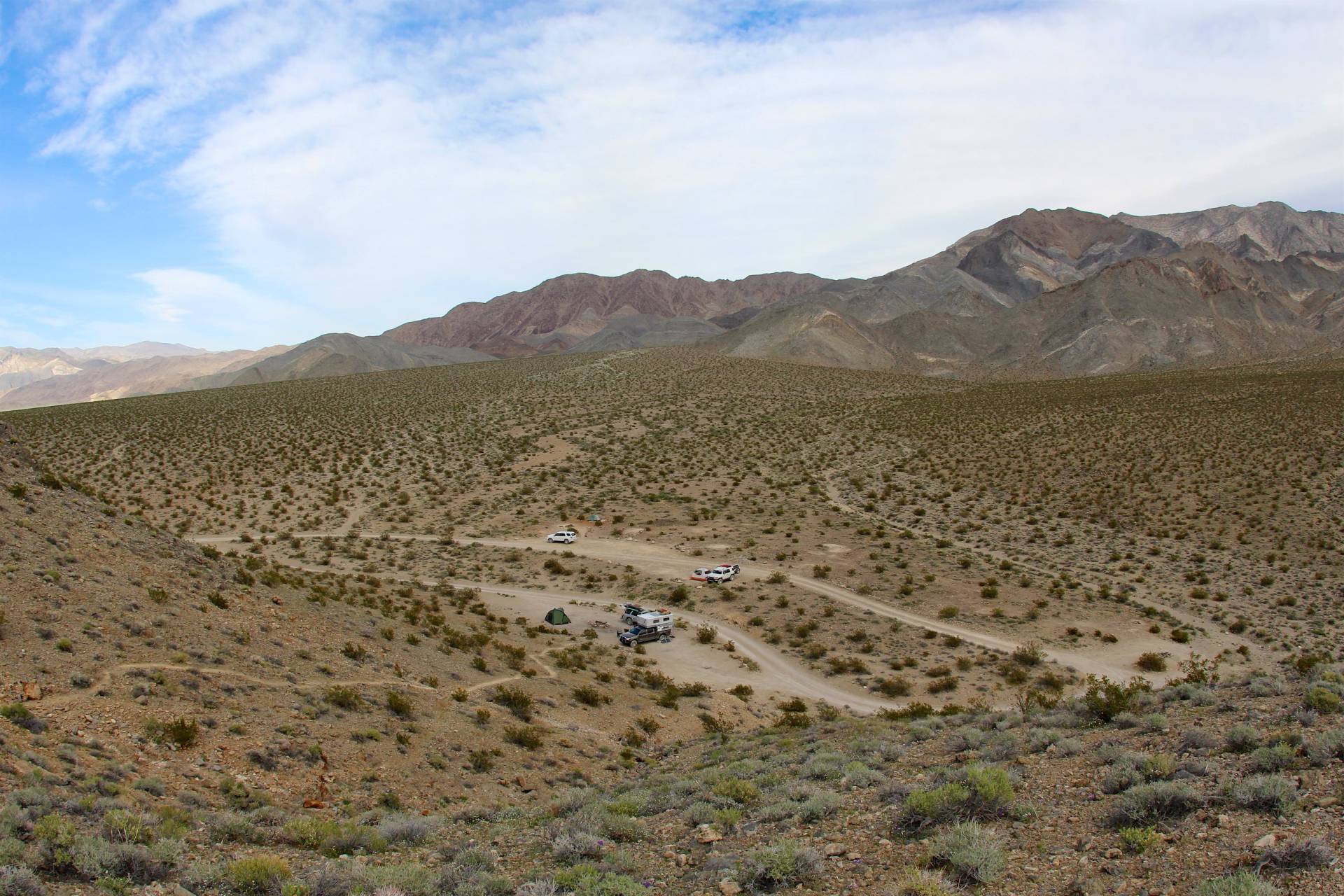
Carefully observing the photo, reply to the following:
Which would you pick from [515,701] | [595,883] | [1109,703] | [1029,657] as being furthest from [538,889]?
[1029,657]

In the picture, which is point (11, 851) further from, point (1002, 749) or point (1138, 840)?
point (1002, 749)

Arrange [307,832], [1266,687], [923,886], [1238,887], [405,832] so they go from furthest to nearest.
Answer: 1. [1266,687]
2. [405,832]
3. [307,832]
4. [923,886]
5. [1238,887]

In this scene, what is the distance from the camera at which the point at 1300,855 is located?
670 cm

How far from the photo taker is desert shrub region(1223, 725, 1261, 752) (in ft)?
31.9

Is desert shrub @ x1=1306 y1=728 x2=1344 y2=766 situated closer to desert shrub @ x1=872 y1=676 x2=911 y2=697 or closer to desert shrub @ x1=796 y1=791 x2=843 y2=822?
desert shrub @ x1=796 y1=791 x2=843 y2=822

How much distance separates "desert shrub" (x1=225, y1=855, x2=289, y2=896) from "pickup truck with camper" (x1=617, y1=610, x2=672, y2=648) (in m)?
20.6

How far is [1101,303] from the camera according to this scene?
16350 cm

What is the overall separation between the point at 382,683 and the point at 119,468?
4828cm

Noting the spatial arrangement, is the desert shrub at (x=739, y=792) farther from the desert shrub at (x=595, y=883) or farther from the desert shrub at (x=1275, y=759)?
the desert shrub at (x=1275, y=759)

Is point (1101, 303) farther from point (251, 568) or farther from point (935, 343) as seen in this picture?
point (251, 568)

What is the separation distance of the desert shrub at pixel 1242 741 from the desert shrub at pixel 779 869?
5.95m

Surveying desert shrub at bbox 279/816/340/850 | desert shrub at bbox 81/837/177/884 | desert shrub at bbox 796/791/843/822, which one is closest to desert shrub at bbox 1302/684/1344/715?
desert shrub at bbox 796/791/843/822

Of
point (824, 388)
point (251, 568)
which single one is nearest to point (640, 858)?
point (251, 568)

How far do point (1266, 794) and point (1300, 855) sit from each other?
4.09 ft
